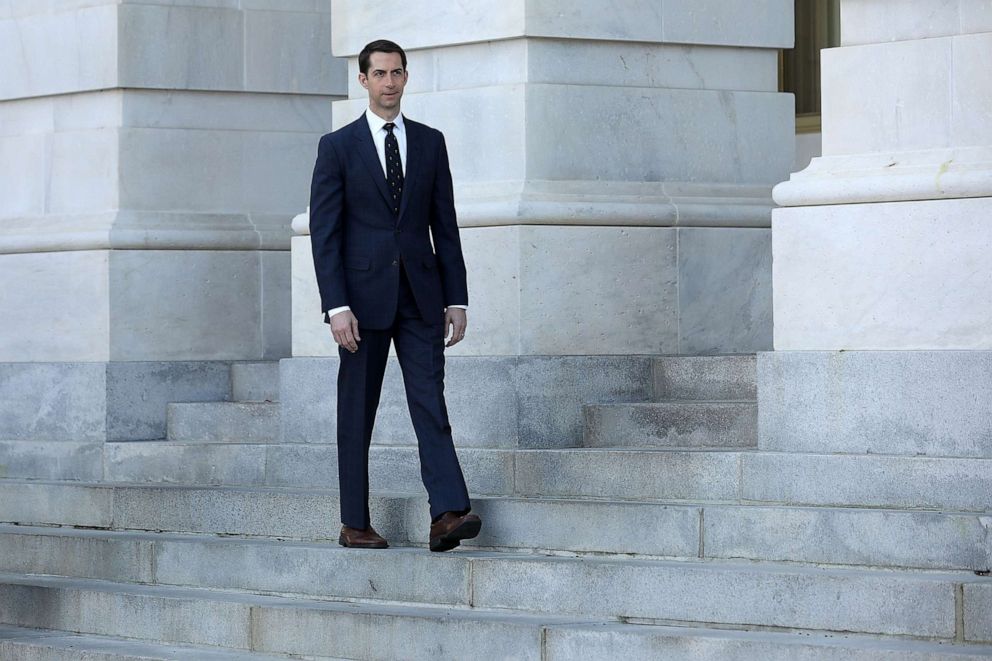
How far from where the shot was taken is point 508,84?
10.2 m

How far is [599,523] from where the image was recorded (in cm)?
862

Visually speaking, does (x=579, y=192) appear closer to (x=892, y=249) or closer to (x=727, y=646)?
(x=892, y=249)

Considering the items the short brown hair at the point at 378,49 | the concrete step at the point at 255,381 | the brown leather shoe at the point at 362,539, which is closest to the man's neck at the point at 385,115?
the short brown hair at the point at 378,49

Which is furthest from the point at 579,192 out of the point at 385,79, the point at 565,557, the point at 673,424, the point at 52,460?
the point at 52,460

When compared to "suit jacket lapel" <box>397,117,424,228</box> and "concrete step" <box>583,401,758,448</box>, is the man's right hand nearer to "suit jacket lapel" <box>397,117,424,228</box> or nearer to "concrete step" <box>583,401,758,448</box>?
"suit jacket lapel" <box>397,117,424,228</box>

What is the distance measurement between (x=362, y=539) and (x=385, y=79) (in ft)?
6.13

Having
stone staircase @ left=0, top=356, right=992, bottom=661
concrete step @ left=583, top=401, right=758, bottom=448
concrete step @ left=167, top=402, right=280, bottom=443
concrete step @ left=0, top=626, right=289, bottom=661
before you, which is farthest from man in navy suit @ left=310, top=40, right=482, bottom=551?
concrete step @ left=167, top=402, right=280, bottom=443

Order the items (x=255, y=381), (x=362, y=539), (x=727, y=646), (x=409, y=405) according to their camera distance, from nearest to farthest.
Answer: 1. (x=727, y=646)
2. (x=409, y=405)
3. (x=362, y=539)
4. (x=255, y=381)

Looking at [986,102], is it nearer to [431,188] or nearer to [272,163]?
[431,188]

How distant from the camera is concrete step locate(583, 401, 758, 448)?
9461 millimetres

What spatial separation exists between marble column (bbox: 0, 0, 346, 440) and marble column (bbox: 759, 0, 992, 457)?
444cm

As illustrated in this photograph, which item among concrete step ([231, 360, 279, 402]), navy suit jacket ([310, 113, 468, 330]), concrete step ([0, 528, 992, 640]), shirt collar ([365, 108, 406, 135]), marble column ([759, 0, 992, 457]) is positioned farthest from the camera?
concrete step ([231, 360, 279, 402])

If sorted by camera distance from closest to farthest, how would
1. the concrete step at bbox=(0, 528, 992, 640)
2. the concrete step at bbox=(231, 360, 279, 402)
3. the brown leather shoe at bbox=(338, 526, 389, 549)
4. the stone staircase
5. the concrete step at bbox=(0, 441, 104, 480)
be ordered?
the concrete step at bbox=(0, 528, 992, 640) < the stone staircase < the brown leather shoe at bbox=(338, 526, 389, 549) < the concrete step at bbox=(0, 441, 104, 480) < the concrete step at bbox=(231, 360, 279, 402)

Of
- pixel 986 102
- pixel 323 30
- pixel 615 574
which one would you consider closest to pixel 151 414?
pixel 323 30
